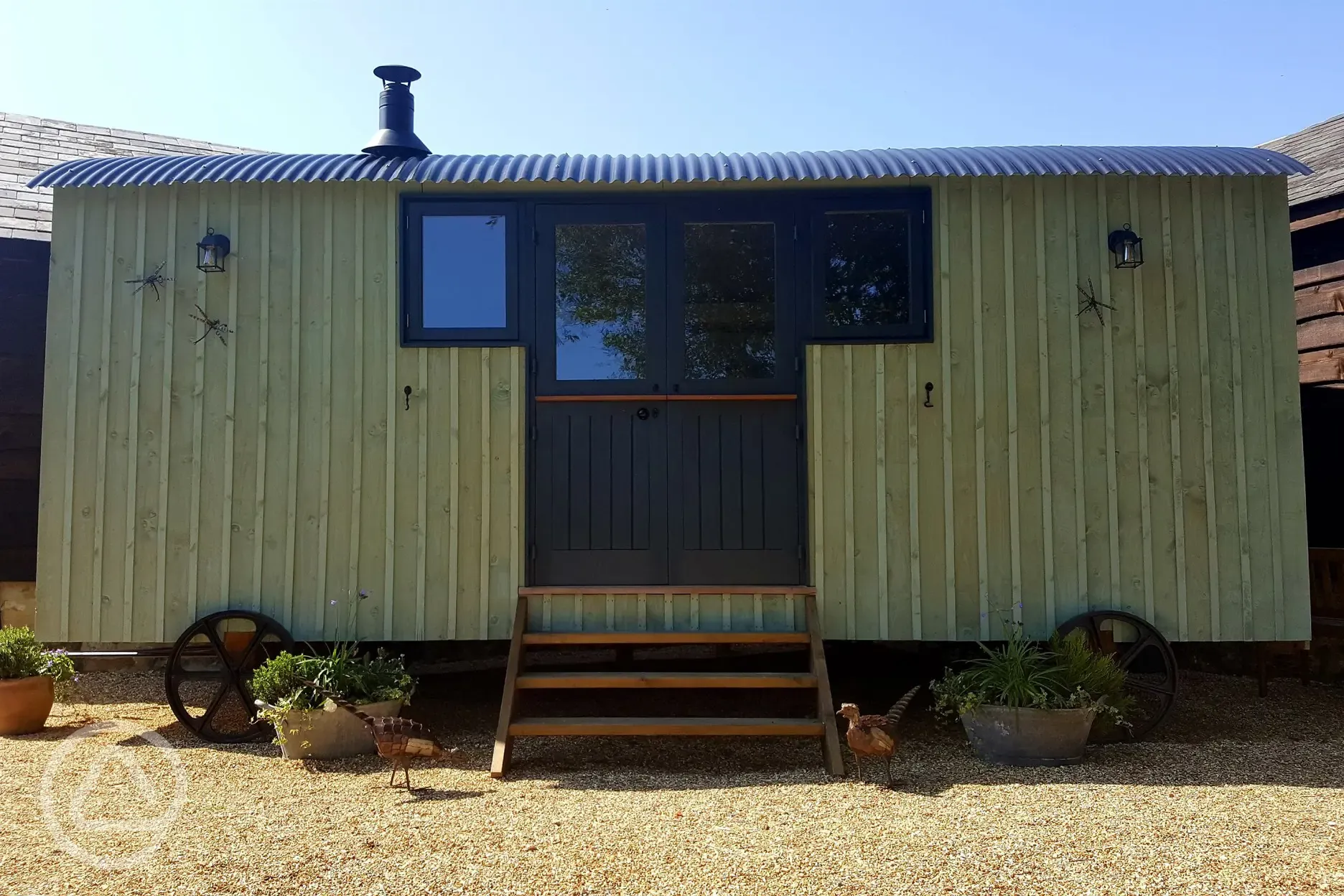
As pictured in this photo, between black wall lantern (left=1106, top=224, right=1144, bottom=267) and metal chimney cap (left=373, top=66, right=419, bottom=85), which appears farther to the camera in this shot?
metal chimney cap (left=373, top=66, right=419, bottom=85)

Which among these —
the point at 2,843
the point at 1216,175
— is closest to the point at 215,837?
the point at 2,843

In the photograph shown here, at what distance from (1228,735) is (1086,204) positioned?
10.4 feet

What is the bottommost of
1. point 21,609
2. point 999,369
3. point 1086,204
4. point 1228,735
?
point 1228,735

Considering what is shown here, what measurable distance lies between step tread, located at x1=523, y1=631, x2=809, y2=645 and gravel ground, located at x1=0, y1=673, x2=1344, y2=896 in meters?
0.60

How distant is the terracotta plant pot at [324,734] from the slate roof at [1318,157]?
300 inches

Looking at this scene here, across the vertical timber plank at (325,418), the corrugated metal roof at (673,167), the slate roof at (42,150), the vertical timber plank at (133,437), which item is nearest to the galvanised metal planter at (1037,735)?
the corrugated metal roof at (673,167)

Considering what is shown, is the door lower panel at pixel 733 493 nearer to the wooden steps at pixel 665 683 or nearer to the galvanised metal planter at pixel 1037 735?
the wooden steps at pixel 665 683

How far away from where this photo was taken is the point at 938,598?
529 centimetres

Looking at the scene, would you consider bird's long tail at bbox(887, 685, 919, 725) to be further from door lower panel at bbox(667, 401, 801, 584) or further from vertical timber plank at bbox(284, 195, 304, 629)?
vertical timber plank at bbox(284, 195, 304, 629)

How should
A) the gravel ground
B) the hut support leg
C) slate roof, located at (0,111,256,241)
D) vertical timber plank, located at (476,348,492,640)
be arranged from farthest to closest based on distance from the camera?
1. slate roof, located at (0,111,256,241)
2. vertical timber plank, located at (476,348,492,640)
3. the hut support leg
4. the gravel ground

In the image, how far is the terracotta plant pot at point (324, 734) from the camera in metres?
4.80

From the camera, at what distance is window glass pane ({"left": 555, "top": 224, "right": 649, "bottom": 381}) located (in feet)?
17.9

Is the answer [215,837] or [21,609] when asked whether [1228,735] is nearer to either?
[215,837]

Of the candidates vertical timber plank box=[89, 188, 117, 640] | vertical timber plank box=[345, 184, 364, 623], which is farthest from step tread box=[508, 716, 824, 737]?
vertical timber plank box=[89, 188, 117, 640]
